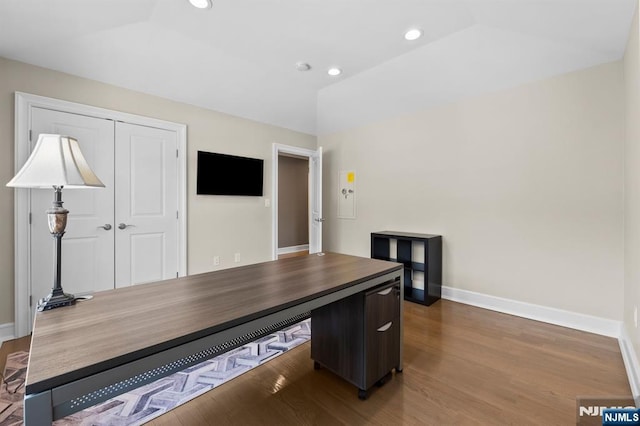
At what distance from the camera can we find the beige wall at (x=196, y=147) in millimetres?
2465

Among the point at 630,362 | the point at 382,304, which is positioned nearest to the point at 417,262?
the point at 630,362

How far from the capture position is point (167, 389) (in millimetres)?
1841

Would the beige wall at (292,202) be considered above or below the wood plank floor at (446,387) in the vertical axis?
above

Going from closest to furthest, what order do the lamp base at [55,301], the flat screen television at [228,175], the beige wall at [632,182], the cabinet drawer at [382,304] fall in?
the lamp base at [55,301] < the cabinet drawer at [382,304] < the beige wall at [632,182] < the flat screen television at [228,175]

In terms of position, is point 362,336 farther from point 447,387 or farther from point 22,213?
point 22,213

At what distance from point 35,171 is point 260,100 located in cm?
301

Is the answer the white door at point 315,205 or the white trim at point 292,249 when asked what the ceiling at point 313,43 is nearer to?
the white door at point 315,205

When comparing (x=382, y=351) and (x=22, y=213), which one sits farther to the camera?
(x=22, y=213)

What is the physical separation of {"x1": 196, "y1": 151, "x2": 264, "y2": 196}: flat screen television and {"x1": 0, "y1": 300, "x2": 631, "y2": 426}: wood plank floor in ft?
7.61

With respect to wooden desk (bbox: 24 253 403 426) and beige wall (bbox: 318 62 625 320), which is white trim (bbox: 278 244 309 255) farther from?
wooden desk (bbox: 24 253 403 426)

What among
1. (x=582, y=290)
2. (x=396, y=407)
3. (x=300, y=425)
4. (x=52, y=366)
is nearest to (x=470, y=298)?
(x=582, y=290)

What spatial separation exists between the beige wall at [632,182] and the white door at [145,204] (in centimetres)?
415

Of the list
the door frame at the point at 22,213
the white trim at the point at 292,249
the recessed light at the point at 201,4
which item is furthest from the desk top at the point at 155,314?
the white trim at the point at 292,249

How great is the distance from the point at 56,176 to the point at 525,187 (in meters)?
3.74
